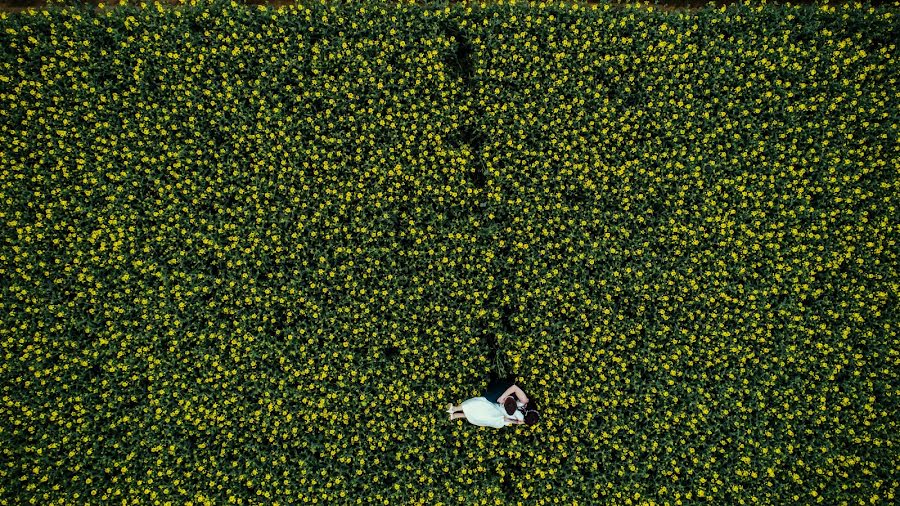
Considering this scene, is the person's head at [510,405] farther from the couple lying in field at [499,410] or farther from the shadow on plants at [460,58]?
the shadow on plants at [460,58]

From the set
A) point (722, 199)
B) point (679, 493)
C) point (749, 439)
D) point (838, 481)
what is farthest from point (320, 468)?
point (838, 481)

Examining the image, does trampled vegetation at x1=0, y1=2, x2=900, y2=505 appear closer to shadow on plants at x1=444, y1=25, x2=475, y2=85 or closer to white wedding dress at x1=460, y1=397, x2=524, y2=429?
shadow on plants at x1=444, y1=25, x2=475, y2=85

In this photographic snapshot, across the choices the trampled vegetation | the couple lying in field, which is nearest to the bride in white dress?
the couple lying in field

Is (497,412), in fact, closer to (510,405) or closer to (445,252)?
(510,405)

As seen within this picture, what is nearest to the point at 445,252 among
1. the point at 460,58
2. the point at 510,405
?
the point at 510,405

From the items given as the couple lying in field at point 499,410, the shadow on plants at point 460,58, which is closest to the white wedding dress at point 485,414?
the couple lying in field at point 499,410
